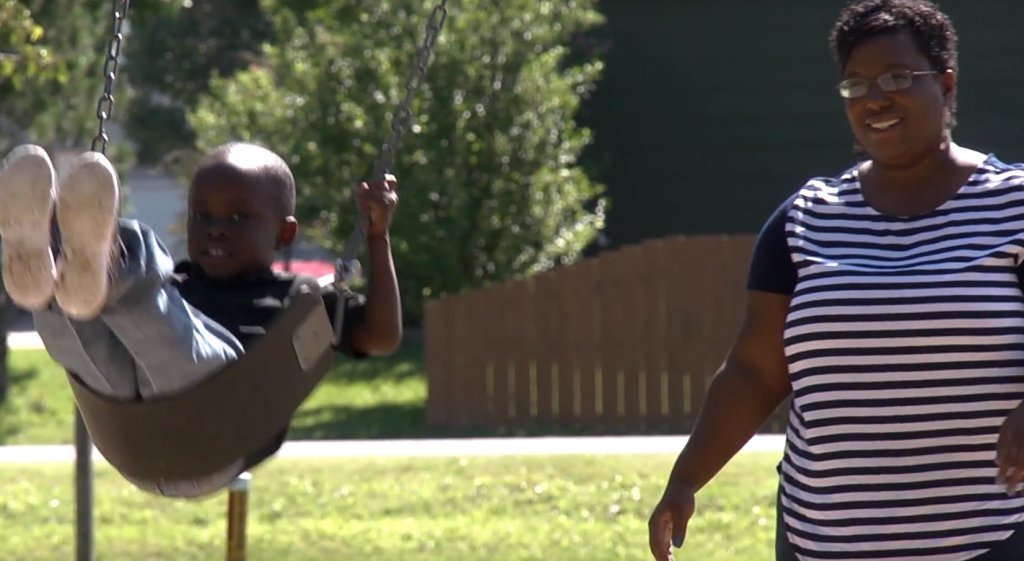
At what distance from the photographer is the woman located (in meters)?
3.14

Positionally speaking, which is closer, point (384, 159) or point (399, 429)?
point (384, 159)

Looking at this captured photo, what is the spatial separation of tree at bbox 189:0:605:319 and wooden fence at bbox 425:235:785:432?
2029 millimetres

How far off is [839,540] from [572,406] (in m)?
8.90

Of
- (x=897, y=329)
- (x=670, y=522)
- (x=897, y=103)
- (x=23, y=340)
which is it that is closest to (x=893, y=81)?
(x=897, y=103)

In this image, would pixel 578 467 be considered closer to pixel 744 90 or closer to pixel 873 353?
pixel 873 353

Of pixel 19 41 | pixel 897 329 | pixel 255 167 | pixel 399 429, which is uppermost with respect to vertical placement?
pixel 897 329

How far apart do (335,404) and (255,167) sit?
349 inches

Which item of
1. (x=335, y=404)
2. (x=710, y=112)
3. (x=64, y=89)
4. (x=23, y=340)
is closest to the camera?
(x=64, y=89)

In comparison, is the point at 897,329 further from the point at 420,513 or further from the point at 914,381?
the point at 420,513

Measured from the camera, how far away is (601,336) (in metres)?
12.2

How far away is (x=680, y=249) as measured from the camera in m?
12.1

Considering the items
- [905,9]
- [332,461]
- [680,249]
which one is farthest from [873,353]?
[680,249]

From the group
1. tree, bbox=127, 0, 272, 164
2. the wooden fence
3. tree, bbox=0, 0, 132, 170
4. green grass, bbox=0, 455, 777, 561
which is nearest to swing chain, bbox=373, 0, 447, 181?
green grass, bbox=0, 455, 777, 561

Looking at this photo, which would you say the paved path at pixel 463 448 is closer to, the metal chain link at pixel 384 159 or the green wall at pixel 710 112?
the green wall at pixel 710 112
